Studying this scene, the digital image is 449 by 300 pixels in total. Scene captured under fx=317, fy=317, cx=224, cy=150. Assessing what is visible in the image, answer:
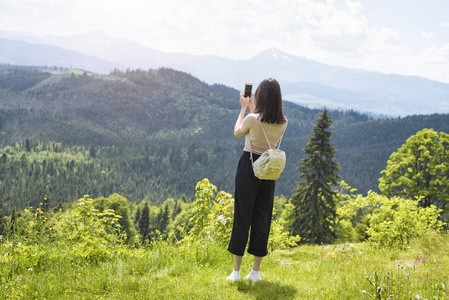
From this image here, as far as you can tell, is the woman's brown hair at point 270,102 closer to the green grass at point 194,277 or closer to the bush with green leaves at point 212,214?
the green grass at point 194,277

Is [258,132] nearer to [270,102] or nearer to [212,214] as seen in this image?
[270,102]

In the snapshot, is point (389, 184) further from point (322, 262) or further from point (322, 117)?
point (322, 262)

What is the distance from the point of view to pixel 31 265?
4.21 metres

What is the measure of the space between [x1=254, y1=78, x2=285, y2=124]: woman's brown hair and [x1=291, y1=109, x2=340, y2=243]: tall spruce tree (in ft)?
81.1

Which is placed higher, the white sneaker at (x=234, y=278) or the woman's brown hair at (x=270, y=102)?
the woman's brown hair at (x=270, y=102)

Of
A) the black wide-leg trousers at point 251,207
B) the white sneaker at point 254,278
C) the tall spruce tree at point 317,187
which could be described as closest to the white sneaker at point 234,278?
the white sneaker at point 254,278

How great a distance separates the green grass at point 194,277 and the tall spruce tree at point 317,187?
23.4m

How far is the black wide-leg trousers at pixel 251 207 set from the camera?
13.6ft

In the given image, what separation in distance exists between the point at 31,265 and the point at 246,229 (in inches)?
114

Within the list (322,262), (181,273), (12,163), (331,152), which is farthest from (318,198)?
(12,163)

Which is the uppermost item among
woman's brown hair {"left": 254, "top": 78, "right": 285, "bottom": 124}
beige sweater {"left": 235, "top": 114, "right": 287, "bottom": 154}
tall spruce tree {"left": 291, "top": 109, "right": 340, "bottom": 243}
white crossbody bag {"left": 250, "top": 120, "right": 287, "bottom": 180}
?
woman's brown hair {"left": 254, "top": 78, "right": 285, "bottom": 124}

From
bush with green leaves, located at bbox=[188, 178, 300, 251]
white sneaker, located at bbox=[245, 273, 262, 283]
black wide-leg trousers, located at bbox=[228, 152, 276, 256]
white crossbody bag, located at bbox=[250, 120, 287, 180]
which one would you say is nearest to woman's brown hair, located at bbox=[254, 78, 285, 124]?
white crossbody bag, located at bbox=[250, 120, 287, 180]

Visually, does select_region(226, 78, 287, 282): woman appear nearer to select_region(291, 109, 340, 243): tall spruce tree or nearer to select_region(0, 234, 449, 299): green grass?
select_region(0, 234, 449, 299): green grass

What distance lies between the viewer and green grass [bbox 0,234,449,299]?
3.69 metres
